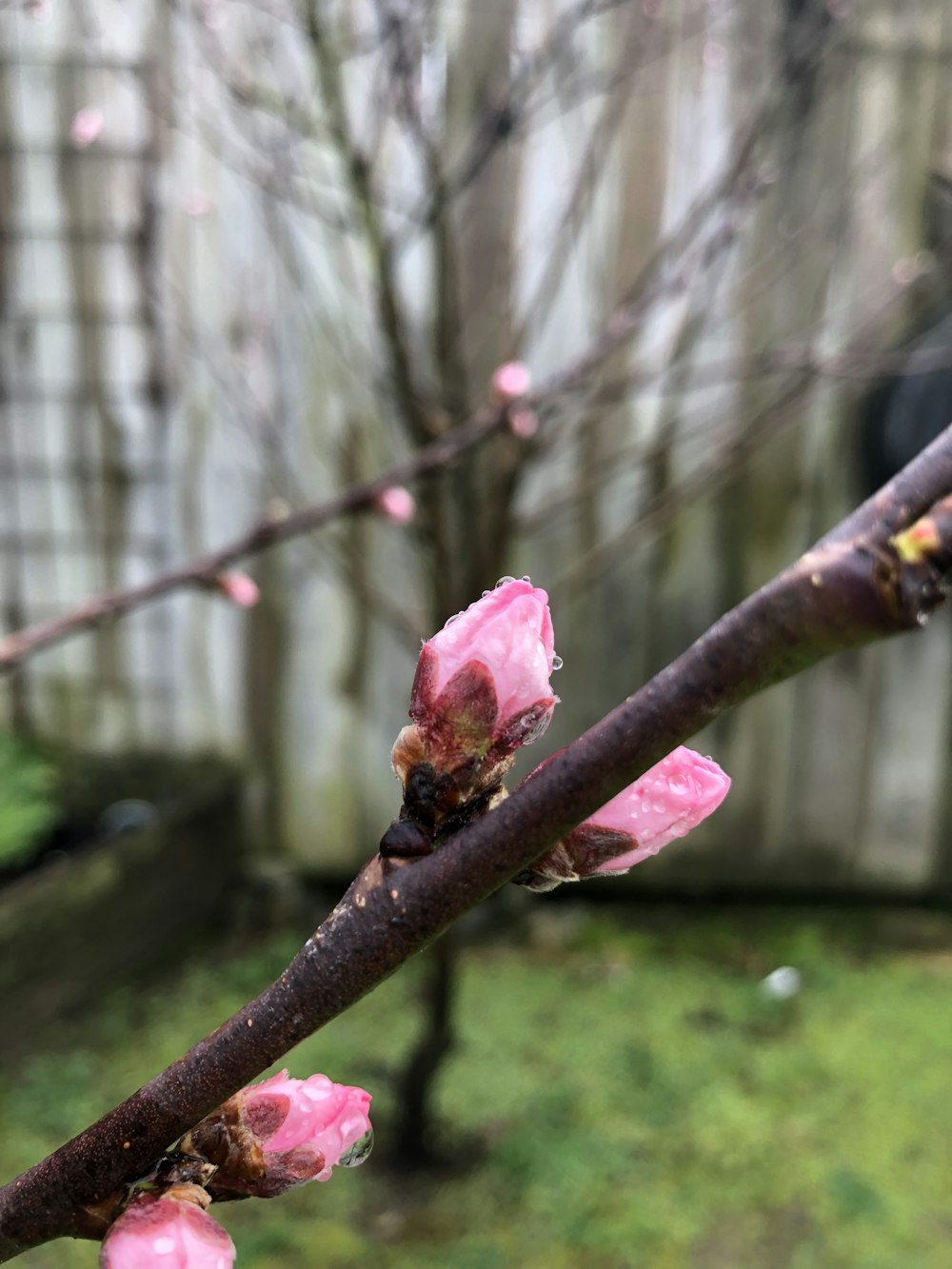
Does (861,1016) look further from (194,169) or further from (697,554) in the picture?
(194,169)

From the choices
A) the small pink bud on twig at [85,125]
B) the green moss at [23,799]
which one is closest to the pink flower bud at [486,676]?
the green moss at [23,799]

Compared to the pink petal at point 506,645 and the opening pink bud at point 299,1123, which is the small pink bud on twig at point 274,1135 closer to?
the opening pink bud at point 299,1123

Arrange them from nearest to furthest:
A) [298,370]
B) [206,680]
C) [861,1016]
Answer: [861,1016]
[298,370]
[206,680]

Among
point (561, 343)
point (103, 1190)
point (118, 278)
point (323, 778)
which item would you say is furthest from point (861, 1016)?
point (118, 278)

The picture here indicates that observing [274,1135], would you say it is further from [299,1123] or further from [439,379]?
[439,379]

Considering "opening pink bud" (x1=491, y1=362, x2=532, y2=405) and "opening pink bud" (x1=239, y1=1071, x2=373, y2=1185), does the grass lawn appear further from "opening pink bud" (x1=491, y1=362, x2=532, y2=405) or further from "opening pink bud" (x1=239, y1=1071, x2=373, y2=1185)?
"opening pink bud" (x1=239, y1=1071, x2=373, y2=1185)
